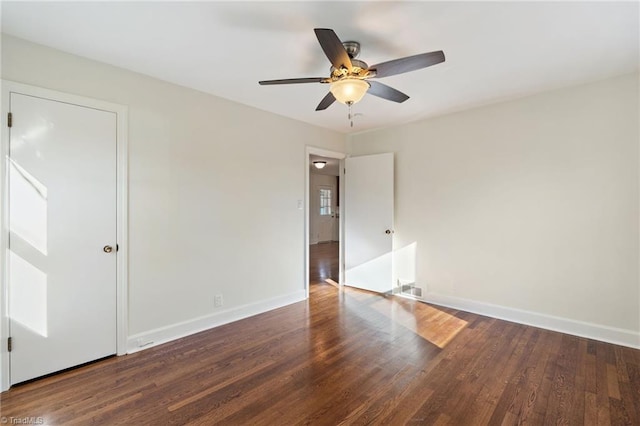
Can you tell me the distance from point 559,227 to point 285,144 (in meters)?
3.25

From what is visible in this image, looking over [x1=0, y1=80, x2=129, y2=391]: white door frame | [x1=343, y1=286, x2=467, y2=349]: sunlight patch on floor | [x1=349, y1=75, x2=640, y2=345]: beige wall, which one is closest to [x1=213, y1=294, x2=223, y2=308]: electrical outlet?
[x1=0, y1=80, x2=129, y2=391]: white door frame

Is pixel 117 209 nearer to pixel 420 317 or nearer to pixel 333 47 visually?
pixel 333 47

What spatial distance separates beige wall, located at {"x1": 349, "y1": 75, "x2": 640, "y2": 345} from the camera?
2805mm

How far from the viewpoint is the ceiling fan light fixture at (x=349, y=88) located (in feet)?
6.79

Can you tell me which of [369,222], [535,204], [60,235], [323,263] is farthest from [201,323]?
[323,263]

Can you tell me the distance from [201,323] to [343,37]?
117 inches

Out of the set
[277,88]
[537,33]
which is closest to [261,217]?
[277,88]

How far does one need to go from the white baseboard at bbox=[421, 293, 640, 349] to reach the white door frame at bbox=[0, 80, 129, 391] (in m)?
3.53

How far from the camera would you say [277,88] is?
3.07 metres

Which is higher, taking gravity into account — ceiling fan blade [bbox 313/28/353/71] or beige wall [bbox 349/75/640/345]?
ceiling fan blade [bbox 313/28/353/71]

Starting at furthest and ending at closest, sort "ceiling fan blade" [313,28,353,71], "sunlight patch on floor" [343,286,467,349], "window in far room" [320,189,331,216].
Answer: "window in far room" [320,189,331,216]
"sunlight patch on floor" [343,286,467,349]
"ceiling fan blade" [313,28,353,71]

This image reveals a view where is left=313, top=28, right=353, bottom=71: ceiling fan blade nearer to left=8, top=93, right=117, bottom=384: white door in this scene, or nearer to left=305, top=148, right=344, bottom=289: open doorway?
left=8, top=93, right=117, bottom=384: white door

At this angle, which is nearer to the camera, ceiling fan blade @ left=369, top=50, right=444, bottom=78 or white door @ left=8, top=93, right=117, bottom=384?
ceiling fan blade @ left=369, top=50, right=444, bottom=78

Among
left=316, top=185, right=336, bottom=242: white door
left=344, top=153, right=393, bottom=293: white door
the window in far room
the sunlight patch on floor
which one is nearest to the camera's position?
the sunlight patch on floor
